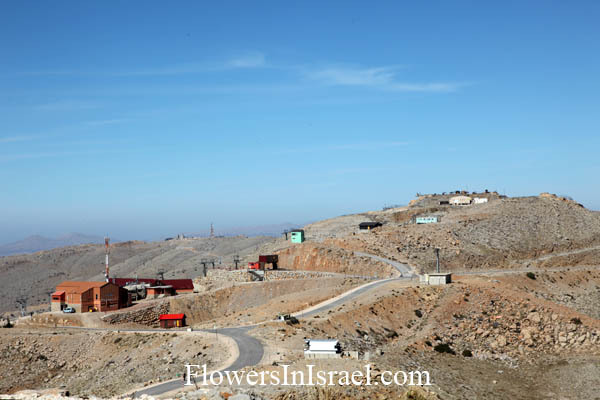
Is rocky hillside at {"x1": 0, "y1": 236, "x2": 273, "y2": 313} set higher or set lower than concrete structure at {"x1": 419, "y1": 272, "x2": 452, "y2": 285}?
lower

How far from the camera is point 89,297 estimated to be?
247ft

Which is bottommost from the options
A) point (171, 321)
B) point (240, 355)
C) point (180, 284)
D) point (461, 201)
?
point (171, 321)

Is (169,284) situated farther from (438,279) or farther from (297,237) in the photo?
(438,279)

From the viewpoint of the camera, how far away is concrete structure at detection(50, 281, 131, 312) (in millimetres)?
74500

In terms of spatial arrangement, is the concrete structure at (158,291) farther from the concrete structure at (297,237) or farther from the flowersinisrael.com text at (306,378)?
the flowersinisrael.com text at (306,378)

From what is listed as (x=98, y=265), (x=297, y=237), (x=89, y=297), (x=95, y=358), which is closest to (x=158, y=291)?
(x=89, y=297)

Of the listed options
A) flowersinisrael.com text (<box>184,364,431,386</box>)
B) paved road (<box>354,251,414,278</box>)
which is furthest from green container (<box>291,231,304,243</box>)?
flowersinisrael.com text (<box>184,364,431,386</box>)

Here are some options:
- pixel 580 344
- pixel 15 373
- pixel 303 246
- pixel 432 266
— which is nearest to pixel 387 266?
pixel 432 266

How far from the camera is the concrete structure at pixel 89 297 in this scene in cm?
7450

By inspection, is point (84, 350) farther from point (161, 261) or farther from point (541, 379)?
point (161, 261)

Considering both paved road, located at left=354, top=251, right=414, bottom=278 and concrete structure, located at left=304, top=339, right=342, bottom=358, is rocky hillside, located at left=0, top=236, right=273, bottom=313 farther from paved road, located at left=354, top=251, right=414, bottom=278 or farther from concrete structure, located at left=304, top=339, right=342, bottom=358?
concrete structure, located at left=304, top=339, right=342, bottom=358

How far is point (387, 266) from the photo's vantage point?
84500 millimetres

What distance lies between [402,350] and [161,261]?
423 feet

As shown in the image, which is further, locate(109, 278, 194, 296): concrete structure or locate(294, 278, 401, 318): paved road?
locate(109, 278, 194, 296): concrete structure
